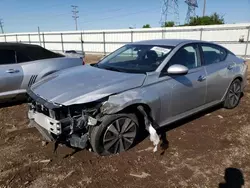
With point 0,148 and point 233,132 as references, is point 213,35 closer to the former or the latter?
point 233,132

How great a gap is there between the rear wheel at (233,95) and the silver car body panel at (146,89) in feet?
1.95

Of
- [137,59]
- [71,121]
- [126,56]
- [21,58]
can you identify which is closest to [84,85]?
[71,121]

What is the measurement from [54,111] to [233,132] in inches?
120

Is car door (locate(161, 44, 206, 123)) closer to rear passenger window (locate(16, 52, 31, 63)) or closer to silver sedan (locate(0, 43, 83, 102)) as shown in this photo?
silver sedan (locate(0, 43, 83, 102))

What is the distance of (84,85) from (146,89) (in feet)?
2.80

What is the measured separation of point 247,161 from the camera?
3172 mm

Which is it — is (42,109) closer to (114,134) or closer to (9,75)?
(114,134)

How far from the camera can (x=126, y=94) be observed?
10.1ft

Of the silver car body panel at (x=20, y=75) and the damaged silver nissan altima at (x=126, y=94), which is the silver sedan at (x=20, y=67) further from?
the damaged silver nissan altima at (x=126, y=94)

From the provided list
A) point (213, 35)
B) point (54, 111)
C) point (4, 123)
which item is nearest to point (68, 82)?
point (54, 111)

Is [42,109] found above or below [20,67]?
below

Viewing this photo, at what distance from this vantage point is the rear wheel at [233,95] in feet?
16.3

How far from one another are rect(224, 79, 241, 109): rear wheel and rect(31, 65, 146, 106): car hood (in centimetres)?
253

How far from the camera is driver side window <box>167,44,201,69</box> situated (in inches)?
148
